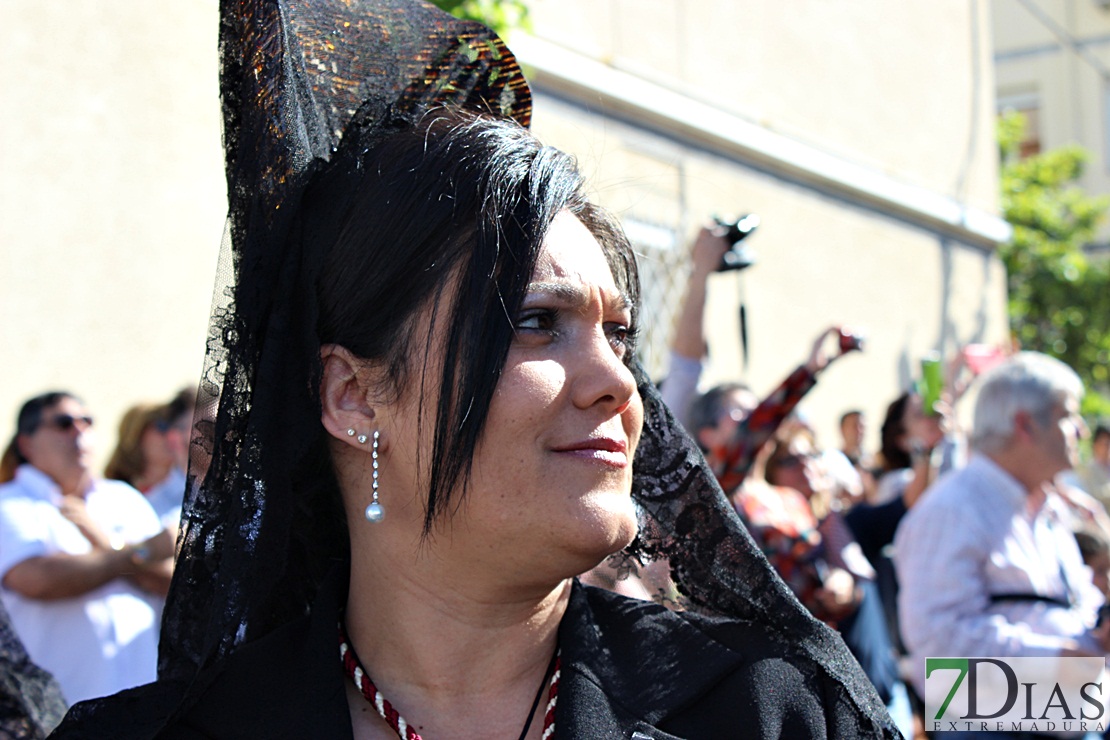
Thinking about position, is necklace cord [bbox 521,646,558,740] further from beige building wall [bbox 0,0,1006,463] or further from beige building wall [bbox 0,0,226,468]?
beige building wall [bbox 0,0,226,468]

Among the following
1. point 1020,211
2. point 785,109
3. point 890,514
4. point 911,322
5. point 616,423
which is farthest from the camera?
point 1020,211

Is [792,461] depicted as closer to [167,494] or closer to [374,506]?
[167,494]

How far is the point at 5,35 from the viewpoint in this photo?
16.7 feet

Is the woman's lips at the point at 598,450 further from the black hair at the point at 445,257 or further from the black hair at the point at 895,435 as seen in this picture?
the black hair at the point at 895,435

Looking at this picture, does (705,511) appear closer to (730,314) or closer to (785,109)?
(730,314)

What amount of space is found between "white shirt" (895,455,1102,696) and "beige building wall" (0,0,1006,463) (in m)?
0.83

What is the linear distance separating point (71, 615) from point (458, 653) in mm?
2453

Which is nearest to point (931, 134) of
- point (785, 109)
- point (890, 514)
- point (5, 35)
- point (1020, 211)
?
point (785, 109)

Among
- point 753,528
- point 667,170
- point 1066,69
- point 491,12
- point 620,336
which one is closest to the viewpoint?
point 620,336

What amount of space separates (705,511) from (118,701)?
0.96 meters

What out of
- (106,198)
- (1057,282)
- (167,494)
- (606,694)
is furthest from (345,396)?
(1057,282)

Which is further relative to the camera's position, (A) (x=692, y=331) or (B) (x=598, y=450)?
(A) (x=692, y=331)

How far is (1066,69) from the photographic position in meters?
20.6

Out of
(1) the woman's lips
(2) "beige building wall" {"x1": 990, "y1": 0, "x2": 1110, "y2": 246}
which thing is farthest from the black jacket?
(2) "beige building wall" {"x1": 990, "y1": 0, "x2": 1110, "y2": 246}
